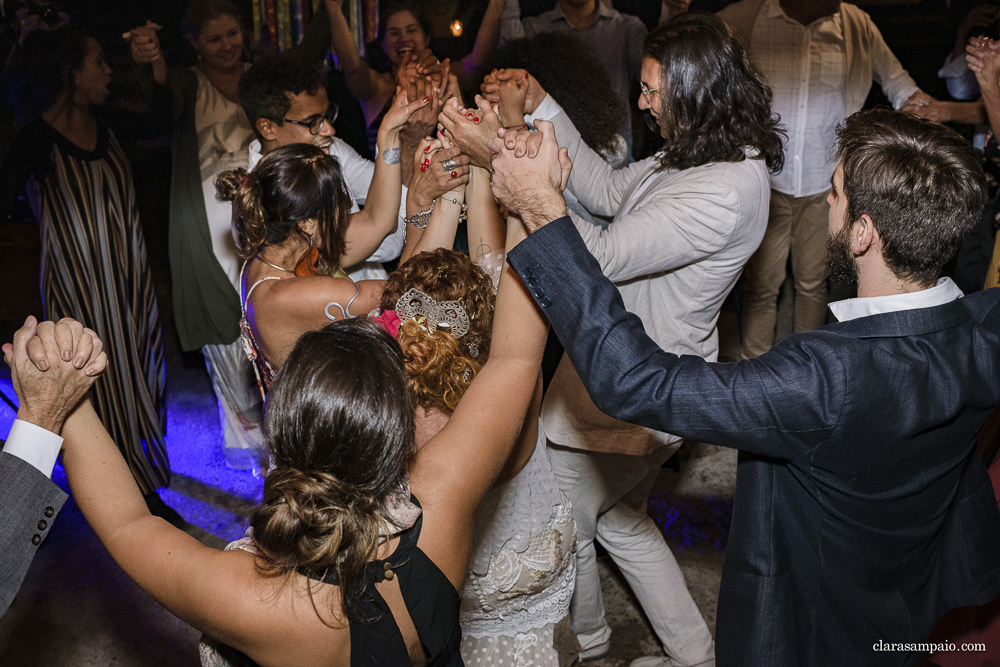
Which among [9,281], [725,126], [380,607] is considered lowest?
[9,281]

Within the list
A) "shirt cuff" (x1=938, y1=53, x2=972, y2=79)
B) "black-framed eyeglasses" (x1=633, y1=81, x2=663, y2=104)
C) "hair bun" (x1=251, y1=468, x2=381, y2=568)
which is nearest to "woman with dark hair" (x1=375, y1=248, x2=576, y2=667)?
"hair bun" (x1=251, y1=468, x2=381, y2=568)

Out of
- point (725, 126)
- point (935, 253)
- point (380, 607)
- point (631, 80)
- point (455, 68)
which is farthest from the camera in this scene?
point (631, 80)

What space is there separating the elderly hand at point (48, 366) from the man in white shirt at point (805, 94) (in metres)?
3.44

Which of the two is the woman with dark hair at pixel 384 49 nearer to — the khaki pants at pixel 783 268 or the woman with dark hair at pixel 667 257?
the woman with dark hair at pixel 667 257

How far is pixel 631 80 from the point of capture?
3.51 metres

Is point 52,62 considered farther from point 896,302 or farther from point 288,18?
point 896,302

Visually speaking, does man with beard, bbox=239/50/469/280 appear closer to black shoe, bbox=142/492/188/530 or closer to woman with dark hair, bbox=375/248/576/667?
woman with dark hair, bbox=375/248/576/667

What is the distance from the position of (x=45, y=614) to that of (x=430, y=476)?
2288mm

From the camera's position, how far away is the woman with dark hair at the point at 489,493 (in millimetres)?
1645

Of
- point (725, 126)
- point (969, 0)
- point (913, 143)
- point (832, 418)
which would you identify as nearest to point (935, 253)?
point (913, 143)

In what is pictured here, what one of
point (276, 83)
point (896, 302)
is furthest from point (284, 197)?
point (896, 302)

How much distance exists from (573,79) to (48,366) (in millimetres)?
2610

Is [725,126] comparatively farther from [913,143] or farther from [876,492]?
[876,492]

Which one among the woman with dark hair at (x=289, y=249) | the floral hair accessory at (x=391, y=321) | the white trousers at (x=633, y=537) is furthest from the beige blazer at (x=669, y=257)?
the woman with dark hair at (x=289, y=249)
